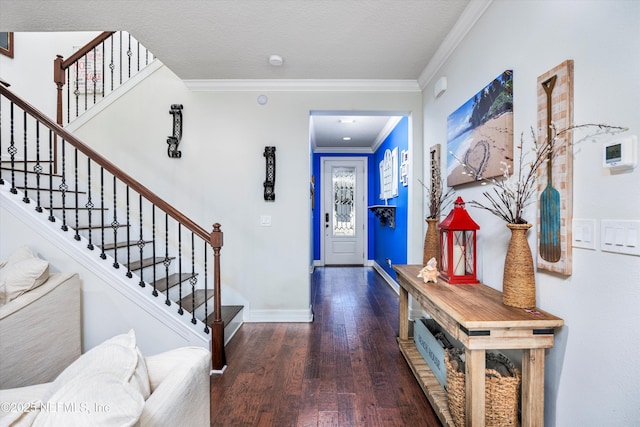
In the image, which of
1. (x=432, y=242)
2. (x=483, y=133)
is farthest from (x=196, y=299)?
(x=483, y=133)

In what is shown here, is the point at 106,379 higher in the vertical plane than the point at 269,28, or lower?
lower

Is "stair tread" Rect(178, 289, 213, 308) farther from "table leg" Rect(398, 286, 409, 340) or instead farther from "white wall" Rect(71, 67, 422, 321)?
"table leg" Rect(398, 286, 409, 340)

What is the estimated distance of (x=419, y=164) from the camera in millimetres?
3273

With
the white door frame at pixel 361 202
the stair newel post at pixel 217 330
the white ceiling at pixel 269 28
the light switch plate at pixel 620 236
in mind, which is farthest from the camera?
the white door frame at pixel 361 202

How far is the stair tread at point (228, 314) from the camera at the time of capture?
264 centimetres

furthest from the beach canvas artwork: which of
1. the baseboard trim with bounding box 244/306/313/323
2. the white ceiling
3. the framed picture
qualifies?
the framed picture

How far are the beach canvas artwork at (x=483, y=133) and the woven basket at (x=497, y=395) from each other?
1039mm

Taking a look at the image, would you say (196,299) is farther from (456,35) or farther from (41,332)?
(456,35)

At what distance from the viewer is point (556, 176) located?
50.7 inches

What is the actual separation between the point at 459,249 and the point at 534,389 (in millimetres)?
825

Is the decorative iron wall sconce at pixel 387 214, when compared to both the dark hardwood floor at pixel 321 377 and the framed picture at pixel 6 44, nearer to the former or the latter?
the dark hardwood floor at pixel 321 377

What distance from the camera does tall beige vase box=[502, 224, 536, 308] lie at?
1349 millimetres

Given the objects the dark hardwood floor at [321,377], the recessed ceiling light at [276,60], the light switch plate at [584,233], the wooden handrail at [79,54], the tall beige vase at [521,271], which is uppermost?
the wooden handrail at [79,54]

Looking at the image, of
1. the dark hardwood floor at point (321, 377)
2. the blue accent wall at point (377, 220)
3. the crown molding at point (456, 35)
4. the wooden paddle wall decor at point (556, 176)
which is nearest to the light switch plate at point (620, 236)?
the wooden paddle wall decor at point (556, 176)
